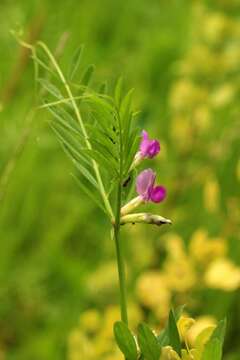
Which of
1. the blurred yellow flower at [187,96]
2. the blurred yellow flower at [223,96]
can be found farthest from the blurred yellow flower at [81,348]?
the blurred yellow flower at [187,96]

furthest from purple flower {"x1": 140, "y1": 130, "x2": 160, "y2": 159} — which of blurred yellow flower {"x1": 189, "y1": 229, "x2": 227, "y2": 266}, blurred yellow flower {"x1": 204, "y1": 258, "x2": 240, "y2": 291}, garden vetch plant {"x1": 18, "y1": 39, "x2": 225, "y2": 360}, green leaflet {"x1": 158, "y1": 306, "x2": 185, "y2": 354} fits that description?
blurred yellow flower {"x1": 189, "y1": 229, "x2": 227, "y2": 266}

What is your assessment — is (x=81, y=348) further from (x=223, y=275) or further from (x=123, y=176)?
(x=123, y=176)

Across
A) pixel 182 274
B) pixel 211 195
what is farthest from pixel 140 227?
pixel 182 274

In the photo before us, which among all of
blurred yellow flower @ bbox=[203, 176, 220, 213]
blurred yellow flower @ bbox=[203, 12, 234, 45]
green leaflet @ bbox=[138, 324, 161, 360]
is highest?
blurred yellow flower @ bbox=[203, 12, 234, 45]

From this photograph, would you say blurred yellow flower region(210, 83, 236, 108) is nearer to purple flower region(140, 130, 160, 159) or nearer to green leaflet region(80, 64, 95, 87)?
green leaflet region(80, 64, 95, 87)

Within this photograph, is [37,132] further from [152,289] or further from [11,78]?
[152,289]

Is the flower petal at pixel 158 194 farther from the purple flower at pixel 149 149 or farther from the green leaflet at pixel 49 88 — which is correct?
the green leaflet at pixel 49 88
